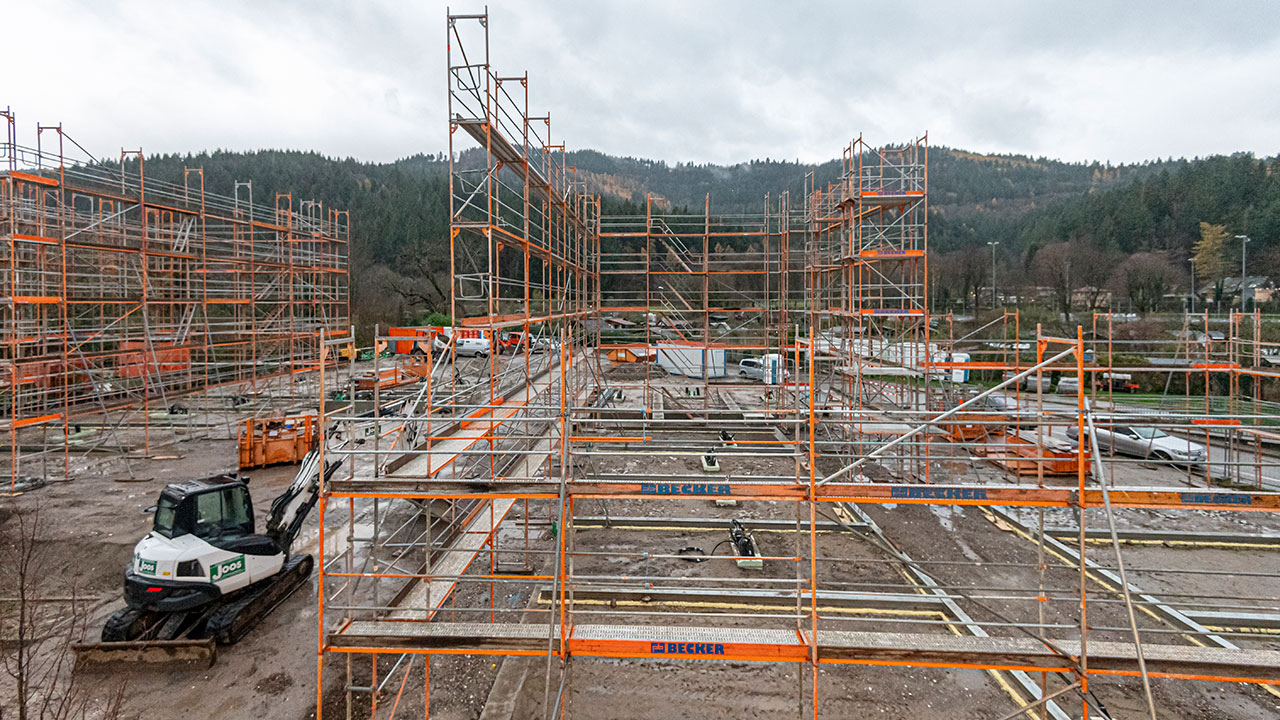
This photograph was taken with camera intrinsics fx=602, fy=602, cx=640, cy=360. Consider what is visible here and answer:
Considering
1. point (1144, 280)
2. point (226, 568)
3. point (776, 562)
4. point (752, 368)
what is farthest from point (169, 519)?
point (1144, 280)

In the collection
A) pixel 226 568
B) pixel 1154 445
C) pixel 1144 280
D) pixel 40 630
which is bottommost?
pixel 40 630

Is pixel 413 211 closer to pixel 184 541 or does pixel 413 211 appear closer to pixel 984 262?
pixel 984 262

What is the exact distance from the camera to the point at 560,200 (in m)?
11.6

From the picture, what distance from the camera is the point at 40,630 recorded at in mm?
7895

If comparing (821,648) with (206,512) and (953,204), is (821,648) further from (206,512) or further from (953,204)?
(953,204)

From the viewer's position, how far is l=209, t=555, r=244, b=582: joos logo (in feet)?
25.6

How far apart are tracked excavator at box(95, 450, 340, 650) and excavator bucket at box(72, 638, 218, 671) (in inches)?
2.8

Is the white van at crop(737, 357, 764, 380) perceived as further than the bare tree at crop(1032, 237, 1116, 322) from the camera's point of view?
No

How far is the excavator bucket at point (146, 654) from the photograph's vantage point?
7.10 m

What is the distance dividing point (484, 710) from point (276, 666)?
3.08 m

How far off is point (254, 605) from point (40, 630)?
2.70 meters

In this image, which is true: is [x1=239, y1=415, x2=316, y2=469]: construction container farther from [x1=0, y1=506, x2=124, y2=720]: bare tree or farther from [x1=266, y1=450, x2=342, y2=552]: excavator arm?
[x1=266, y1=450, x2=342, y2=552]: excavator arm

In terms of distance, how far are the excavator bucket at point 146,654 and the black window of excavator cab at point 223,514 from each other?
135 centimetres

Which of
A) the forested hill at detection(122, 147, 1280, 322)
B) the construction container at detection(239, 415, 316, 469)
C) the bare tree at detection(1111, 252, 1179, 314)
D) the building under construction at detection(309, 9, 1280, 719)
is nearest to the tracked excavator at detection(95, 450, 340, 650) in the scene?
the building under construction at detection(309, 9, 1280, 719)
